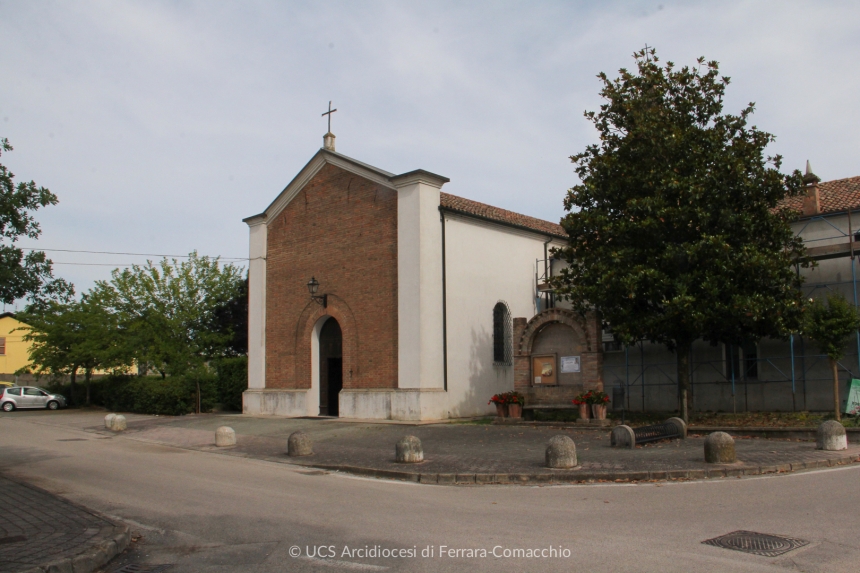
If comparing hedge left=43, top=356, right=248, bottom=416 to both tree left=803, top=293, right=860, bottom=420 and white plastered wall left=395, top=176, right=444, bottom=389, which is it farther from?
tree left=803, top=293, right=860, bottom=420

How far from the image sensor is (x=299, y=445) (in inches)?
609

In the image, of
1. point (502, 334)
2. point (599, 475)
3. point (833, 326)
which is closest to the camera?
point (599, 475)

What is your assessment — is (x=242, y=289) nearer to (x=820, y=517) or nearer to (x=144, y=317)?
(x=144, y=317)

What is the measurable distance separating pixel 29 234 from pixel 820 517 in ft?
44.5

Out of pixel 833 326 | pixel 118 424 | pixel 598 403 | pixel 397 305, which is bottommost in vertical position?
pixel 118 424

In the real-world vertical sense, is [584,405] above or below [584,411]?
above

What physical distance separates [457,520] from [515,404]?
12474 millimetres

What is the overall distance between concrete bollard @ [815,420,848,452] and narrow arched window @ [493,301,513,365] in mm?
12204

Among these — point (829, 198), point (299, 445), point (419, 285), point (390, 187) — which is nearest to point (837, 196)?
point (829, 198)

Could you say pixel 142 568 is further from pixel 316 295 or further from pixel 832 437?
pixel 316 295

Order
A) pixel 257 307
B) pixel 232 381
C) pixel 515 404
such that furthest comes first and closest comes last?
pixel 232 381
pixel 257 307
pixel 515 404

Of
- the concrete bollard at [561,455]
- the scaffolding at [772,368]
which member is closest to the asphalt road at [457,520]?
the concrete bollard at [561,455]

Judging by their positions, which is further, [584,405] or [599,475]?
[584,405]

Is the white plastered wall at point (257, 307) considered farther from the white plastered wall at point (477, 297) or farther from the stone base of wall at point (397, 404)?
the white plastered wall at point (477, 297)
